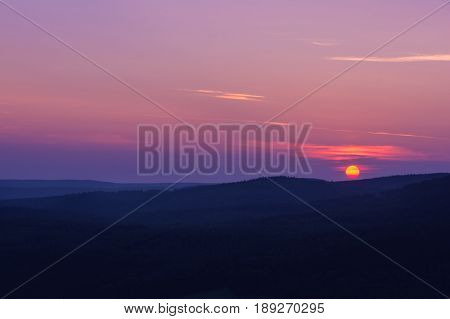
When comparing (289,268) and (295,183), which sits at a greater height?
(295,183)

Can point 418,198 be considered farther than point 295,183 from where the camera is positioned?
No

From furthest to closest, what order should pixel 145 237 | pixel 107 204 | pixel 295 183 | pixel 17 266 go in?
pixel 295 183 → pixel 107 204 → pixel 145 237 → pixel 17 266

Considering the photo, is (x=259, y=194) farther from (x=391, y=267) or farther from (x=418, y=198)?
(x=391, y=267)

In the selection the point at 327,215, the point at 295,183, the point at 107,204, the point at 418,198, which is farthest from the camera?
the point at 295,183

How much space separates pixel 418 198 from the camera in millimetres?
58938

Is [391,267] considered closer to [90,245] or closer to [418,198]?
[90,245]

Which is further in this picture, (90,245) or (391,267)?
(90,245)

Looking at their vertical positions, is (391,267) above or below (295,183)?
below

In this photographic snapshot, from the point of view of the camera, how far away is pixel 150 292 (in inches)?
1016

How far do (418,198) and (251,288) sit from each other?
120ft
